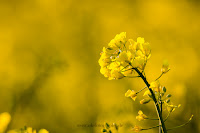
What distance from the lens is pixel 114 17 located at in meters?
2.42

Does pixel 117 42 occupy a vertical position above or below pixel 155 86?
above

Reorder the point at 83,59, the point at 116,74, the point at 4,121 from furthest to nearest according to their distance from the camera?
the point at 83,59
the point at 116,74
the point at 4,121

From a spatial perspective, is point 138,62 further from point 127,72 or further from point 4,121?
point 4,121

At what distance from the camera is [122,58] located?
2.18 ft

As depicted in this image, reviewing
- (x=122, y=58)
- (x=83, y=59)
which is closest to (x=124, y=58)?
(x=122, y=58)

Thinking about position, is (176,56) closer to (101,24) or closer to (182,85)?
(182,85)

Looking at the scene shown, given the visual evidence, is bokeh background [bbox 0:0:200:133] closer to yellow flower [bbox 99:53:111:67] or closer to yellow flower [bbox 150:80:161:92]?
yellow flower [bbox 99:53:111:67]

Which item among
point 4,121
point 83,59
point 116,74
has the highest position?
point 83,59

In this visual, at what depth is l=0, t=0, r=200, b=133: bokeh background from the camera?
170cm

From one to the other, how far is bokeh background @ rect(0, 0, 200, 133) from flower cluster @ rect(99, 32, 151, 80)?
81 cm

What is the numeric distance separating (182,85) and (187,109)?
263 mm

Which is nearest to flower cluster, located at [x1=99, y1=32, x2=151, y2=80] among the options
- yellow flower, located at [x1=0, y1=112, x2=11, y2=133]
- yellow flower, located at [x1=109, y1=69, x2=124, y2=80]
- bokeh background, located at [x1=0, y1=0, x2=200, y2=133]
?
yellow flower, located at [x1=109, y1=69, x2=124, y2=80]

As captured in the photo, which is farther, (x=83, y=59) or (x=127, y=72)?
(x=83, y=59)

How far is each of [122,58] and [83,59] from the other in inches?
54.4
